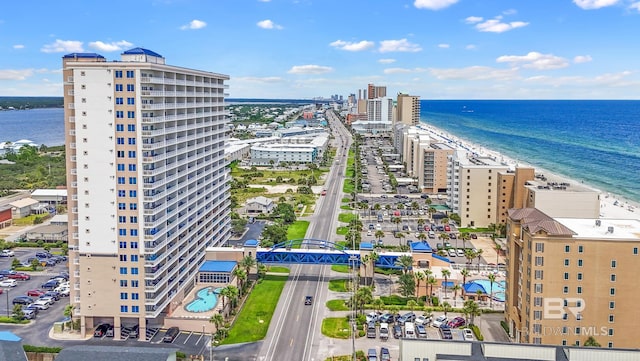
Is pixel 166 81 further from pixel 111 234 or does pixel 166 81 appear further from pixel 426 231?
pixel 426 231

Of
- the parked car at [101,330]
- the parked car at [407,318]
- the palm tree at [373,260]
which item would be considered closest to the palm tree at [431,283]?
the parked car at [407,318]

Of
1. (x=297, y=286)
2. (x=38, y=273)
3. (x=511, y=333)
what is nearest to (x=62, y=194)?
(x=38, y=273)

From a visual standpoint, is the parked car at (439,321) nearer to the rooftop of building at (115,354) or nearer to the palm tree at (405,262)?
the palm tree at (405,262)

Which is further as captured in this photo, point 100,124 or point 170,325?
point 170,325

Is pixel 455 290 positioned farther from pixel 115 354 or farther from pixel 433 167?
pixel 433 167

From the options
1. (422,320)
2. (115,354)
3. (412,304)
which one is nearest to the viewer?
(115,354)

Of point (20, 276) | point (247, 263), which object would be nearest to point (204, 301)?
point (247, 263)
